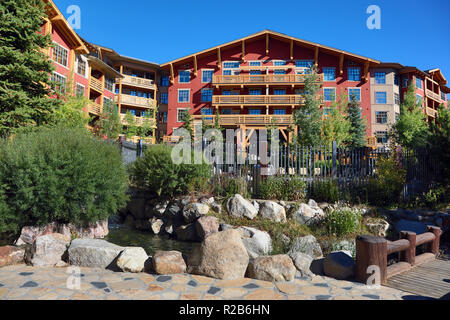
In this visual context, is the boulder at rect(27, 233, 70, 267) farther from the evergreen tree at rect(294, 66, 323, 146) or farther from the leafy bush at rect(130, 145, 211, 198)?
the evergreen tree at rect(294, 66, 323, 146)

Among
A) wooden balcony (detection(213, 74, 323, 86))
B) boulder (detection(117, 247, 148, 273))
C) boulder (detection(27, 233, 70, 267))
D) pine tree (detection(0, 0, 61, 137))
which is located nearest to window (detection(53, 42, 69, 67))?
pine tree (detection(0, 0, 61, 137))

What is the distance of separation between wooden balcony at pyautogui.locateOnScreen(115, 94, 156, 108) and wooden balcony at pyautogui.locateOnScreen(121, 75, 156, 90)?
1844 mm

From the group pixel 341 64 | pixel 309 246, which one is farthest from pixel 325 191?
pixel 341 64

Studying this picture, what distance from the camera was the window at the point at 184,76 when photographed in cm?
3478

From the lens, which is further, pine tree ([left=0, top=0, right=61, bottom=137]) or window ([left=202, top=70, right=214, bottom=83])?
window ([left=202, top=70, right=214, bottom=83])

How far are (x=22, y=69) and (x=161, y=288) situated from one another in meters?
10.9

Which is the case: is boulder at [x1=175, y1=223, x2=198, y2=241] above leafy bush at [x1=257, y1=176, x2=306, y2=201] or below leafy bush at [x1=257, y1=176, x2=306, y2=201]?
below

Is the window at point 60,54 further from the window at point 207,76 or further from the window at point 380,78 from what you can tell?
the window at point 380,78

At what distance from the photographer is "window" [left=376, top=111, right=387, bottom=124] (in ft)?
110

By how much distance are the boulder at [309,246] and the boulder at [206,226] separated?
2486mm

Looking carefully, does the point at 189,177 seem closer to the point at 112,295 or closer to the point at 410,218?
the point at 112,295

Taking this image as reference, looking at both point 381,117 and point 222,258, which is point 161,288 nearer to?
point 222,258
